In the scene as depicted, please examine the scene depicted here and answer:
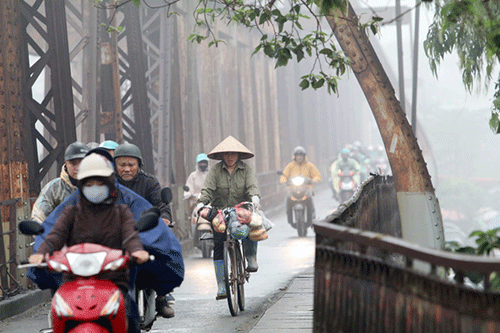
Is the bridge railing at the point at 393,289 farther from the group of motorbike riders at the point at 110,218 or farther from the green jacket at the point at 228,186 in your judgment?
the green jacket at the point at 228,186

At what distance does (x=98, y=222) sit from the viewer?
475 cm

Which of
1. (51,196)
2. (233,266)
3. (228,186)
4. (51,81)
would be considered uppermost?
(51,81)

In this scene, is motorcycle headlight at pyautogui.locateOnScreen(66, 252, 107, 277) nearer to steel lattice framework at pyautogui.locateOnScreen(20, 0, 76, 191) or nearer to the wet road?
the wet road

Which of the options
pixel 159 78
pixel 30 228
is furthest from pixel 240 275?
pixel 159 78

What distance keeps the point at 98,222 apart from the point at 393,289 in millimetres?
1862

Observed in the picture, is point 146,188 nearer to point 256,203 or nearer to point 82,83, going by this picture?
point 256,203

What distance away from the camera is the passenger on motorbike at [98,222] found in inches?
181

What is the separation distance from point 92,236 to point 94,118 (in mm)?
7753

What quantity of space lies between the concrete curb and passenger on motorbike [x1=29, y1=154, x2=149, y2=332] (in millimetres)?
3889

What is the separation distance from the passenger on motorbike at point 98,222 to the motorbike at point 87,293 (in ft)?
0.57

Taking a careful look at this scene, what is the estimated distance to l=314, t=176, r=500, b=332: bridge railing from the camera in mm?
3039

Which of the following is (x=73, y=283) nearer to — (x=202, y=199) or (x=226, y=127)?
(x=202, y=199)


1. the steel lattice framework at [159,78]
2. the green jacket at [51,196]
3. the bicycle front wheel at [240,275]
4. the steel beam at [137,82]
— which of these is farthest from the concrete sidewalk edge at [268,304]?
the steel lattice framework at [159,78]

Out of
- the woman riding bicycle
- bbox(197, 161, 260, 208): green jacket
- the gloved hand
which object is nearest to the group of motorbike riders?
the woman riding bicycle
